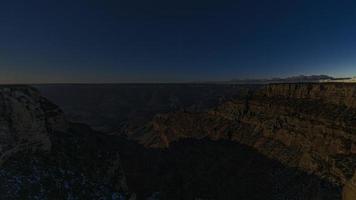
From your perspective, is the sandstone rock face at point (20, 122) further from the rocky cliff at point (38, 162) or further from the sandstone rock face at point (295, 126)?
the sandstone rock face at point (295, 126)

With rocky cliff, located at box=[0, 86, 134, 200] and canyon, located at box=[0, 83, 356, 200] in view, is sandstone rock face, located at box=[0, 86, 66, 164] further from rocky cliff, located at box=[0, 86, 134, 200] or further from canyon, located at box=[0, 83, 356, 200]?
canyon, located at box=[0, 83, 356, 200]

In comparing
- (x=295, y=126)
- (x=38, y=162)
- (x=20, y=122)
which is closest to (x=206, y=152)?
(x=295, y=126)

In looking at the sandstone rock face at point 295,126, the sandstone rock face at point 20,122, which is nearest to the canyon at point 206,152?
the sandstone rock face at point 20,122

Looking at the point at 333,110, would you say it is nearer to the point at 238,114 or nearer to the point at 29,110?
the point at 238,114

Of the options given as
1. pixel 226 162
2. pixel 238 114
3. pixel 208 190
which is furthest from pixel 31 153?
pixel 238 114

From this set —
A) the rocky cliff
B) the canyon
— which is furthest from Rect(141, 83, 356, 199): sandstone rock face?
the rocky cliff

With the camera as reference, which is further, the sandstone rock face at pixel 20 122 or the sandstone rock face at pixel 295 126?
the sandstone rock face at pixel 295 126

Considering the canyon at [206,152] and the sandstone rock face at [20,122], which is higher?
the sandstone rock face at [20,122]
